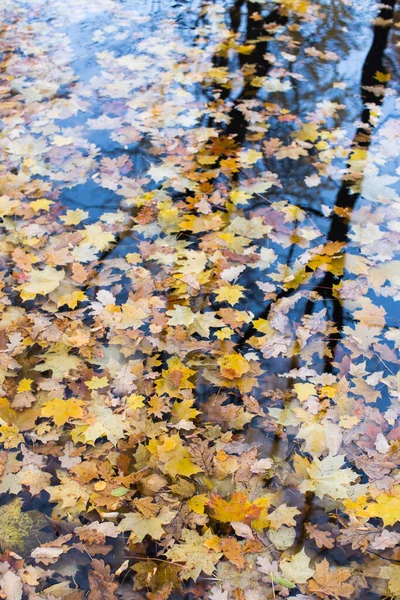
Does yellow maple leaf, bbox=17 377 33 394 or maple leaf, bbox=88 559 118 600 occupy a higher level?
yellow maple leaf, bbox=17 377 33 394

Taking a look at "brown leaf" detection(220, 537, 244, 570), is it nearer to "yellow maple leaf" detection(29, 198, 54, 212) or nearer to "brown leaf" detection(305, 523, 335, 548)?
"brown leaf" detection(305, 523, 335, 548)

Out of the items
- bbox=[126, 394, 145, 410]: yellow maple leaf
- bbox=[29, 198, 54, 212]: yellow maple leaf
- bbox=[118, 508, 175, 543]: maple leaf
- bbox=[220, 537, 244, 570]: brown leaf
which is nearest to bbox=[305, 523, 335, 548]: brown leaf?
bbox=[220, 537, 244, 570]: brown leaf

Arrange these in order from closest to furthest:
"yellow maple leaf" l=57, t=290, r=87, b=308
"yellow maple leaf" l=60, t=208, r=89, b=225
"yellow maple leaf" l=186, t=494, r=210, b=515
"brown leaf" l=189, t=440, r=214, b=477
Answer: "yellow maple leaf" l=186, t=494, r=210, b=515 < "brown leaf" l=189, t=440, r=214, b=477 < "yellow maple leaf" l=57, t=290, r=87, b=308 < "yellow maple leaf" l=60, t=208, r=89, b=225

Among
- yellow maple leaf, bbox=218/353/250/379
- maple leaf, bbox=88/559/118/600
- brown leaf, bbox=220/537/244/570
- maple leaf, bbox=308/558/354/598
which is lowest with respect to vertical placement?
maple leaf, bbox=88/559/118/600

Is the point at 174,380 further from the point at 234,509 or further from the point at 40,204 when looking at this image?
the point at 40,204

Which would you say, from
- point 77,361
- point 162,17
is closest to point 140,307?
point 77,361

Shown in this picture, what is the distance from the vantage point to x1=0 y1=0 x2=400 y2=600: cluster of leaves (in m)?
2.22

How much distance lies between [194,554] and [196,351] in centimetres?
118

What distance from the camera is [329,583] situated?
2.10m

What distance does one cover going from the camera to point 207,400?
2.79 m

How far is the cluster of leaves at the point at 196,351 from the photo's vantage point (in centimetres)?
222

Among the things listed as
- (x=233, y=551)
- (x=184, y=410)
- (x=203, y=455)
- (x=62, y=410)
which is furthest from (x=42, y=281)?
(x=233, y=551)

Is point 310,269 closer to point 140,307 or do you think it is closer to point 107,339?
point 140,307

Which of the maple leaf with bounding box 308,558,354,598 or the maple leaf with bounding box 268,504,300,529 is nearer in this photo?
the maple leaf with bounding box 308,558,354,598
